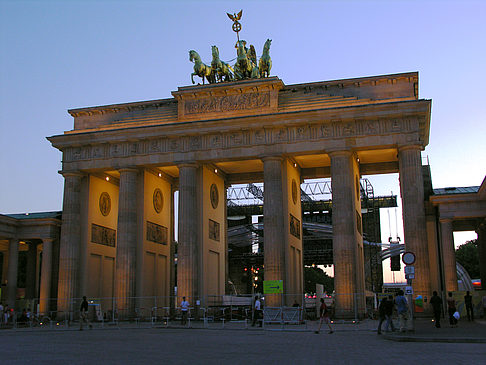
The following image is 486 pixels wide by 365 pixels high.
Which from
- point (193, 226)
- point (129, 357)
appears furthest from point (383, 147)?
point (129, 357)

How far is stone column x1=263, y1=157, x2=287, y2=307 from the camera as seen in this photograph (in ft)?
123

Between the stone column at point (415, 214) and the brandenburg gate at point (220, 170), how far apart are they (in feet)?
0.21

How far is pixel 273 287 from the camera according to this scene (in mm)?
36312

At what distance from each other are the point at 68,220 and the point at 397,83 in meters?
25.3

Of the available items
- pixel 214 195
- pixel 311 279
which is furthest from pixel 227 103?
pixel 311 279

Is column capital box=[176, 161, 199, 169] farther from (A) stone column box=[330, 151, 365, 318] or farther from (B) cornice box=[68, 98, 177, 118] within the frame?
(A) stone column box=[330, 151, 365, 318]

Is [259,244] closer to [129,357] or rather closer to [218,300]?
[218,300]

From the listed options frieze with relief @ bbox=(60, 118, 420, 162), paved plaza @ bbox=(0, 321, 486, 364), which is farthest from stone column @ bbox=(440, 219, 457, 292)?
paved plaza @ bbox=(0, 321, 486, 364)

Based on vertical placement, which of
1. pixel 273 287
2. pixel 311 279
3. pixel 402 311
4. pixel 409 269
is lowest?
pixel 402 311

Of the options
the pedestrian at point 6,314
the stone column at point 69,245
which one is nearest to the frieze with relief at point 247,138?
the stone column at point 69,245

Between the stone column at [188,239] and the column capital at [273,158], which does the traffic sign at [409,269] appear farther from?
the stone column at [188,239]

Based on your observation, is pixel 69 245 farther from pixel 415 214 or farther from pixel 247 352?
pixel 247 352

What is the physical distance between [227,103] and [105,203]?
13349mm

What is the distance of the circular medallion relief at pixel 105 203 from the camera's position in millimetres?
45406
